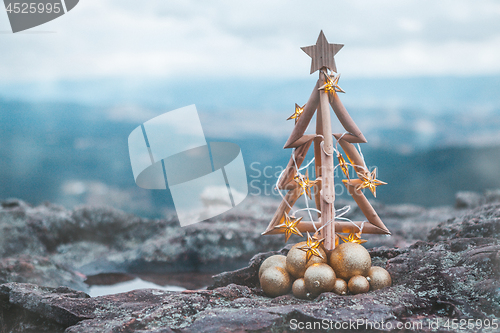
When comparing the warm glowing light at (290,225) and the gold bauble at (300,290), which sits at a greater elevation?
the warm glowing light at (290,225)

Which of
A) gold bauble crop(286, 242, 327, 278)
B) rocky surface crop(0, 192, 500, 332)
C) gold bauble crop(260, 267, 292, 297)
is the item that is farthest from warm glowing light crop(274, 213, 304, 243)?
rocky surface crop(0, 192, 500, 332)

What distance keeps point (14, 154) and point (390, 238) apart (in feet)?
9.85

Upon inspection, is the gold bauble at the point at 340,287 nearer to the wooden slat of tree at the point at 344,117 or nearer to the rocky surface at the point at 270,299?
→ the rocky surface at the point at 270,299

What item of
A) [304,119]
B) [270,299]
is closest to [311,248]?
[270,299]

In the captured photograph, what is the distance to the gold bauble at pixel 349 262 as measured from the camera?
1.68 m

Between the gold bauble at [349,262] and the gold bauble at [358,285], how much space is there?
0.03 meters

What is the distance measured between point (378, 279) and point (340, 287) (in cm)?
20

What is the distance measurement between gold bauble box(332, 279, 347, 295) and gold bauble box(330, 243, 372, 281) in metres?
0.04

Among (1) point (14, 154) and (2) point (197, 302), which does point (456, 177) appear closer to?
(2) point (197, 302)

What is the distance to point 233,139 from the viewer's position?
2842 mm

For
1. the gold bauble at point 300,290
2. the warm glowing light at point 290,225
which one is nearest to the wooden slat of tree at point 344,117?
the warm glowing light at point 290,225

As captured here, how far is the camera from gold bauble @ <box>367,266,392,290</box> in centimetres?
170

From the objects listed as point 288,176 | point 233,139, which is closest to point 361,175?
point 288,176

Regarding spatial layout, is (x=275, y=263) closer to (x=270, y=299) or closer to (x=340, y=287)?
(x=270, y=299)
